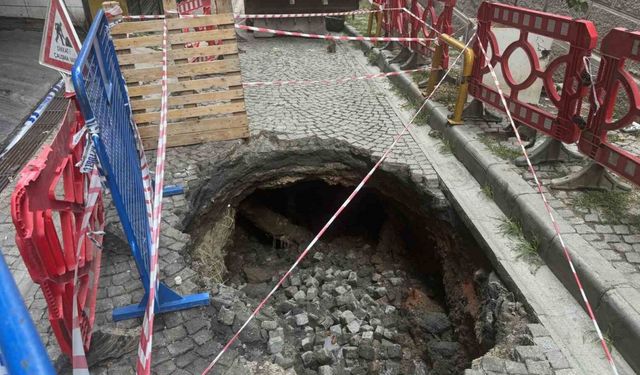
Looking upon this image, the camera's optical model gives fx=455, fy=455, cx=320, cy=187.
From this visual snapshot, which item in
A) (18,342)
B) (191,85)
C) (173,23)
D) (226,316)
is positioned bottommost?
(226,316)

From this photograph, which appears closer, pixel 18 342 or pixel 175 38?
pixel 18 342

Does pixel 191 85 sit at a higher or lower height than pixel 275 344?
higher

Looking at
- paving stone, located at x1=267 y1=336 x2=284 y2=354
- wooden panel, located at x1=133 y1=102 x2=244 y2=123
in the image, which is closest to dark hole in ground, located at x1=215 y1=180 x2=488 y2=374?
paving stone, located at x1=267 y1=336 x2=284 y2=354

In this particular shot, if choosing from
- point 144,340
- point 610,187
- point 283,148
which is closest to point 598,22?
point 610,187

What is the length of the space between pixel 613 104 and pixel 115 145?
12.0ft

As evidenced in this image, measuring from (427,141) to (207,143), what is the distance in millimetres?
2643

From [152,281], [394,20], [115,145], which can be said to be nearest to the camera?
[152,281]

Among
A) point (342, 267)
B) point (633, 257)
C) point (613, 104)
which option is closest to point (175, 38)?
point (342, 267)

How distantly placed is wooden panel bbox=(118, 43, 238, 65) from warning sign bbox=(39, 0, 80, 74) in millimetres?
1879

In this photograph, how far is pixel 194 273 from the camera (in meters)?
3.43

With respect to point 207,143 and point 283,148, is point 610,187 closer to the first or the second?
point 283,148

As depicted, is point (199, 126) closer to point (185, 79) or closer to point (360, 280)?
point (185, 79)

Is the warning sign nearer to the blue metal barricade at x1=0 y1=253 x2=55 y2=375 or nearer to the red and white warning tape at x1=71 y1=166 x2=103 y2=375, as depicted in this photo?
A: the red and white warning tape at x1=71 y1=166 x2=103 y2=375

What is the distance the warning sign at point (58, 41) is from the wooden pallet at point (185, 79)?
1.92 meters
